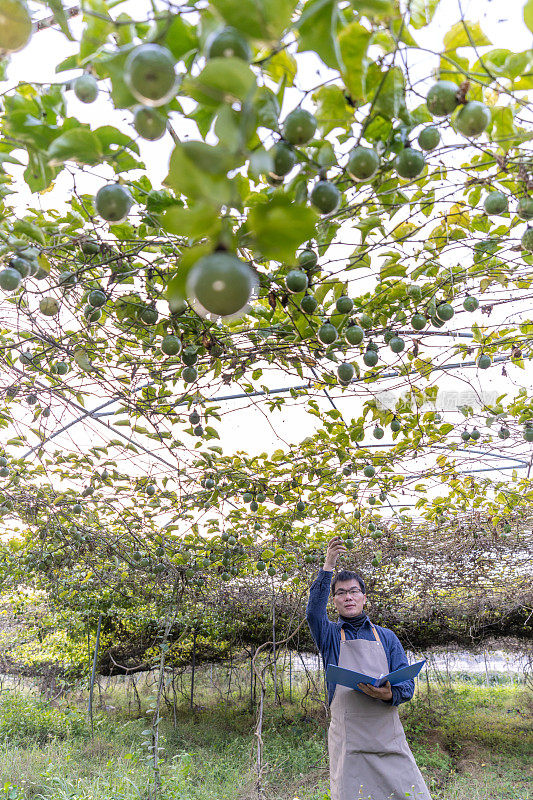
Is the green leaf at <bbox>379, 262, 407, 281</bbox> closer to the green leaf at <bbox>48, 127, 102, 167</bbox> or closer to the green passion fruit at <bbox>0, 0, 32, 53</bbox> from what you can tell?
the green leaf at <bbox>48, 127, 102, 167</bbox>

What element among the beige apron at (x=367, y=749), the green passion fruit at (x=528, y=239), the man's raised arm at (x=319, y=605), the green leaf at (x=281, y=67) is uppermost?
the green leaf at (x=281, y=67)

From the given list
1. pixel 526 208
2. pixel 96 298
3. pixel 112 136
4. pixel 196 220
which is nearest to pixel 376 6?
pixel 196 220

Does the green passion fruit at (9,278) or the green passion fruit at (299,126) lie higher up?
the green passion fruit at (9,278)

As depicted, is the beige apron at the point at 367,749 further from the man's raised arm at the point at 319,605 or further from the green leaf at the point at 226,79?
the green leaf at the point at 226,79

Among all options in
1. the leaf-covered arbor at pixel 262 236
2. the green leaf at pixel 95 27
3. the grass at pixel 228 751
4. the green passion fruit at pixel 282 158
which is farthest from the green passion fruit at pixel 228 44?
the grass at pixel 228 751

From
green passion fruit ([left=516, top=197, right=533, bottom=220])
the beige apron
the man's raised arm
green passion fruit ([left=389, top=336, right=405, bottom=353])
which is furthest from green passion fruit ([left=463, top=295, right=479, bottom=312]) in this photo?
the beige apron

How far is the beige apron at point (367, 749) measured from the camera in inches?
88.4

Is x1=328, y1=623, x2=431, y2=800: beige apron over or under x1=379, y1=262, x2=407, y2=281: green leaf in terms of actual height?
under

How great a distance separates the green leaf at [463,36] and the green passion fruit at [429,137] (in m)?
0.15

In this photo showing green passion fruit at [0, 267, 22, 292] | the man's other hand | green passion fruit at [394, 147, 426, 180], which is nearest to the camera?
green passion fruit at [394, 147, 426, 180]

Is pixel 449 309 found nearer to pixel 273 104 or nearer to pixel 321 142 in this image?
pixel 321 142

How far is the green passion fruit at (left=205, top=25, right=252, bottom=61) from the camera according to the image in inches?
24.8

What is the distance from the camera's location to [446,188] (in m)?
1.59

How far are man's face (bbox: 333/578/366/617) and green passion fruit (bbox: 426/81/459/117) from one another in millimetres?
2219
